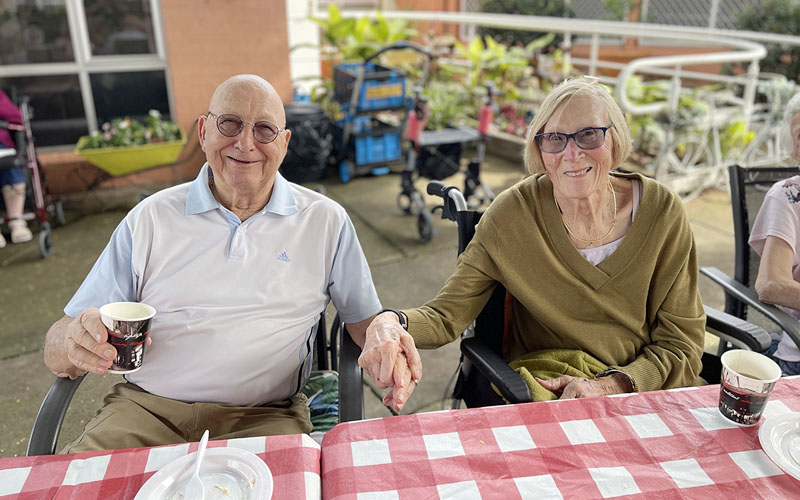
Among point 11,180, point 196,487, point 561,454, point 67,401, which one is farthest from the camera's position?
point 11,180

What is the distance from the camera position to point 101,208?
5.06 meters

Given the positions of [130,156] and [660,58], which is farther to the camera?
[660,58]

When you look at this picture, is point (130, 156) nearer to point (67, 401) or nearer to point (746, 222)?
point (67, 401)

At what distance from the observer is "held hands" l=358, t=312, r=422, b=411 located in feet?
4.47

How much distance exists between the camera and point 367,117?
19.4 ft

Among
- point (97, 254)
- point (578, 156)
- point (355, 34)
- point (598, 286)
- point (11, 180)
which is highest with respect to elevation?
point (355, 34)

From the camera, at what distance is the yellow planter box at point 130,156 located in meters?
4.63

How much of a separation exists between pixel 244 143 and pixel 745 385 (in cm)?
135

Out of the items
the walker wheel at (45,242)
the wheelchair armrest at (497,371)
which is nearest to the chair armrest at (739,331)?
the wheelchair armrest at (497,371)

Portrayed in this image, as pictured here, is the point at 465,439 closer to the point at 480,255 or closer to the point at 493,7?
the point at 480,255

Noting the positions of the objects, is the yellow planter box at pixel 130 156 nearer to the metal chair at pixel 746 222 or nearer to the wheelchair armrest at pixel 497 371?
the wheelchair armrest at pixel 497 371

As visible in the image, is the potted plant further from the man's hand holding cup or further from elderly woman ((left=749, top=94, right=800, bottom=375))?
elderly woman ((left=749, top=94, right=800, bottom=375))

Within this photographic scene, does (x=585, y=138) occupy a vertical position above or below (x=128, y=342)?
above

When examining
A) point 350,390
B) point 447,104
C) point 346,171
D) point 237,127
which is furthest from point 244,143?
point 447,104
